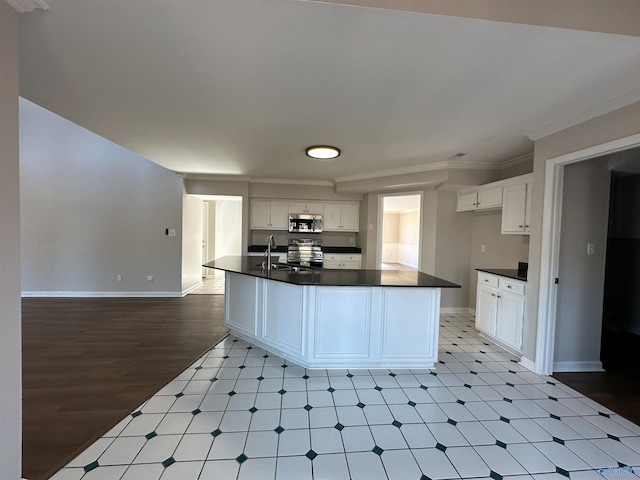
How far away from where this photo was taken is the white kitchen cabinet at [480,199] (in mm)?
3763

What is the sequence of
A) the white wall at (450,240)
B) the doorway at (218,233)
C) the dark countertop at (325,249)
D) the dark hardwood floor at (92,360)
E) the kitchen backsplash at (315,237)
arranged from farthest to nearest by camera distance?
the doorway at (218,233), the kitchen backsplash at (315,237), the dark countertop at (325,249), the white wall at (450,240), the dark hardwood floor at (92,360)

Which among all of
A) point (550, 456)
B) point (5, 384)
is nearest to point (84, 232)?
point (5, 384)

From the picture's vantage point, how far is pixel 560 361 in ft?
9.29

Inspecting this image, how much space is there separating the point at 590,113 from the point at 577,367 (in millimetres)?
2479

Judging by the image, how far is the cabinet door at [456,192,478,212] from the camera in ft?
13.8

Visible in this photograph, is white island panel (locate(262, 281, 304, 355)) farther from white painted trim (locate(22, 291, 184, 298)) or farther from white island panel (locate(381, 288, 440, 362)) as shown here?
white painted trim (locate(22, 291, 184, 298))

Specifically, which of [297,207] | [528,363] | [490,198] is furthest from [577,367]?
[297,207]

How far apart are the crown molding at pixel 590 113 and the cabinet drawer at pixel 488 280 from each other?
1661mm

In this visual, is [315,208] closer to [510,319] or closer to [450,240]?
[450,240]

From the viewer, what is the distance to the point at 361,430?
193 cm

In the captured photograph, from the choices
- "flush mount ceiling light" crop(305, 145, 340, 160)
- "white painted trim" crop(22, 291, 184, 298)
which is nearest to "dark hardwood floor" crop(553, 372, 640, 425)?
"flush mount ceiling light" crop(305, 145, 340, 160)

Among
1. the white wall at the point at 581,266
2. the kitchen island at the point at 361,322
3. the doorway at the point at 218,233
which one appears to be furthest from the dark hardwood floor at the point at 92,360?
the white wall at the point at 581,266

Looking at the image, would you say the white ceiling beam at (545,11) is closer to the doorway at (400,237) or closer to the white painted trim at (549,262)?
the white painted trim at (549,262)

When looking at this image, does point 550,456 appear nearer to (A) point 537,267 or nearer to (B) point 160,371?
(A) point 537,267
